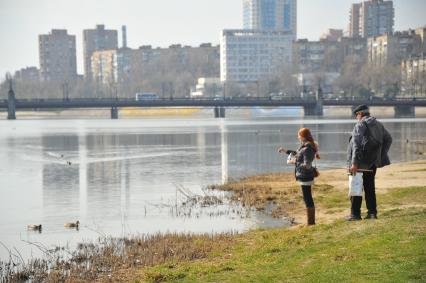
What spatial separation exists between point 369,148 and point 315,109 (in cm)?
14874

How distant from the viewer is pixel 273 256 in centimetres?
1452

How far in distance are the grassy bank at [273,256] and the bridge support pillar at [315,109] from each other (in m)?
139

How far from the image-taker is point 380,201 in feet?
74.2

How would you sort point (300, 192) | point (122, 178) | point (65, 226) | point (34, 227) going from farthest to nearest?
point (122, 178)
point (300, 192)
point (65, 226)
point (34, 227)

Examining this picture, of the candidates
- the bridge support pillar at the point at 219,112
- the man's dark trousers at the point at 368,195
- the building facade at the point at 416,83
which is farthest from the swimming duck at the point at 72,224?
the building facade at the point at 416,83

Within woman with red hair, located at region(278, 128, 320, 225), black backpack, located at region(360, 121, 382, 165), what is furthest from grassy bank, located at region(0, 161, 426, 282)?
black backpack, located at region(360, 121, 382, 165)

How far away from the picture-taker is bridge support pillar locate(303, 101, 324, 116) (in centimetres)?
16000

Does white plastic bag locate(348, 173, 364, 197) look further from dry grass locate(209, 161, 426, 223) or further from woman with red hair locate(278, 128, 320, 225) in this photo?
dry grass locate(209, 161, 426, 223)

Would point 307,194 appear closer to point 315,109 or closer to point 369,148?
point 369,148

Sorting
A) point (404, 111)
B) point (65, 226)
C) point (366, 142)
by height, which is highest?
point (366, 142)

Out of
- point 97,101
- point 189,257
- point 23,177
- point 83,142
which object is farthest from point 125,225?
point 97,101

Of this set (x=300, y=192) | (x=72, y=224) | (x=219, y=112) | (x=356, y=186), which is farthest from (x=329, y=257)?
(x=219, y=112)

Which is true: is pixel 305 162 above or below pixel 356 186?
above

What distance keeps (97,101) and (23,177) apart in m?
116
